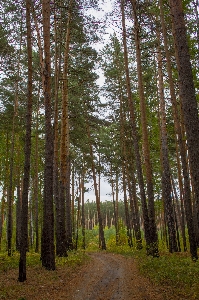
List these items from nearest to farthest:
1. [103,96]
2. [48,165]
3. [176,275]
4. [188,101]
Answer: [188,101]
[176,275]
[48,165]
[103,96]

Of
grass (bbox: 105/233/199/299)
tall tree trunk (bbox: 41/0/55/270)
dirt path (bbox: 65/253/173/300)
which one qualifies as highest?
tall tree trunk (bbox: 41/0/55/270)

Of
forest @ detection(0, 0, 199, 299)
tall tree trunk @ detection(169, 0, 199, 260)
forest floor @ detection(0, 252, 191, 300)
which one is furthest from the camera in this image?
forest @ detection(0, 0, 199, 299)

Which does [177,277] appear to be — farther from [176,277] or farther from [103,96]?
[103,96]

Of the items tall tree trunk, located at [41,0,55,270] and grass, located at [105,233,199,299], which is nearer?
grass, located at [105,233,199,299]

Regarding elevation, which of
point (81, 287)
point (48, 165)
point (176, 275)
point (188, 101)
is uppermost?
point (188, 101)

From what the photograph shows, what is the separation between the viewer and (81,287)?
315 inches

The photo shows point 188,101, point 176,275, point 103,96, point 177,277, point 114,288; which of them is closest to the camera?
point 188,101

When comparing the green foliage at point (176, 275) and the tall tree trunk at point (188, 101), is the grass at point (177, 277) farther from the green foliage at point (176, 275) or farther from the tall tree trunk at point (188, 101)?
the tall tree trunk at point (188, 101)

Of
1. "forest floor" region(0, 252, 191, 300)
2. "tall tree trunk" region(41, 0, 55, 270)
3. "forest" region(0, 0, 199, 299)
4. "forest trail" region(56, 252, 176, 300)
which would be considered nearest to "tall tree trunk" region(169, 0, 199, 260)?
"forest" region(0, 0, 199, 299)

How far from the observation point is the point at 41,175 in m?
29.1

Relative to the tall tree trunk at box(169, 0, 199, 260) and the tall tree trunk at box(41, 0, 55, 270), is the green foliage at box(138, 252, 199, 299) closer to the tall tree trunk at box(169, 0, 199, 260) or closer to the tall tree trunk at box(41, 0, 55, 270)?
the tall tree trunk at box(169, 0, 199, 260)

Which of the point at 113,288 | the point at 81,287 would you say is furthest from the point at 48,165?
the point at 113,288

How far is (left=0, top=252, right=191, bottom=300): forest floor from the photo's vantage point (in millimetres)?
6797

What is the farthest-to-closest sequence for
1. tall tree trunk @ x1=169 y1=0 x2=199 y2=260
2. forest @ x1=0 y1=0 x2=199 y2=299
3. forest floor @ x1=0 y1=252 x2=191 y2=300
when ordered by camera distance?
forest @ x1=0 y1=0 x2=199 y2=299, forest floor @ x1=0 y1=252 x2=191 y2=300, tall tree trunk @ x1=169 y1=0 x2=199 y2=260
